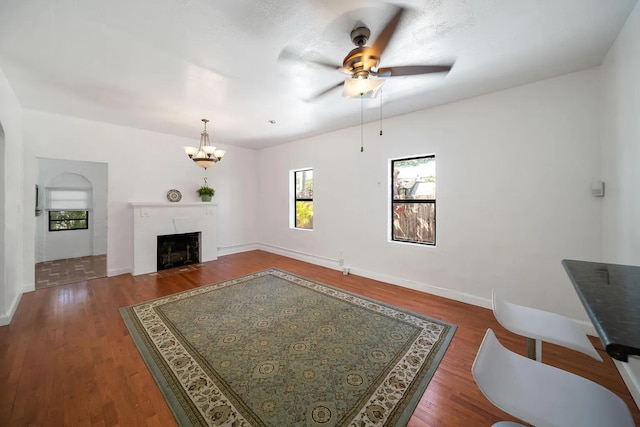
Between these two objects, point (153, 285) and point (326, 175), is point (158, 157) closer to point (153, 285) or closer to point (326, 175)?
point (153, 285)

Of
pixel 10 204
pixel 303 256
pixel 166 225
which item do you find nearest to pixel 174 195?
pixel 166 225

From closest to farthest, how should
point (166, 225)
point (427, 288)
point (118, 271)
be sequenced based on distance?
point (427, 288)
point (118, 271)
point (166, 225)

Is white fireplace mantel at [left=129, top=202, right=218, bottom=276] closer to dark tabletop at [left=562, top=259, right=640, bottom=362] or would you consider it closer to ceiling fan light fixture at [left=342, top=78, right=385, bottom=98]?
ceiling fan light fixture at [left=342, top=78, right=385, bottom=98]

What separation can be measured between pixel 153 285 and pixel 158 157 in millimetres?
2622

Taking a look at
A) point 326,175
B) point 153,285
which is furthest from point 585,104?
point 153,285

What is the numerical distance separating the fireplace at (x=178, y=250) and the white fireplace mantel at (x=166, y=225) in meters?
0.17

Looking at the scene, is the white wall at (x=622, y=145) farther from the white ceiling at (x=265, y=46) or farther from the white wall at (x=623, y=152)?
the white ceiling at (x=265, y=46)

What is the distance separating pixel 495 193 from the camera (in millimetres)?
3006

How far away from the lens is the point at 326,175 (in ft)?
16.1

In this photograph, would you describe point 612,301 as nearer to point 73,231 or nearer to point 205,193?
point 205,193

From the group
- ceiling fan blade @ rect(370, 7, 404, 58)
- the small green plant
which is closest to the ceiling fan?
ceiling fan blade @ rect(370, 7, 404, 58)

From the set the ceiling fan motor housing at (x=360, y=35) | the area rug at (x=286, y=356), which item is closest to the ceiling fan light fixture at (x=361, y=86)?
the ceiling fan motor housing at (x=360, y=35)

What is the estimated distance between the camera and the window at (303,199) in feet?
18.2

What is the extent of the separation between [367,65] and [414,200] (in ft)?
8.06
